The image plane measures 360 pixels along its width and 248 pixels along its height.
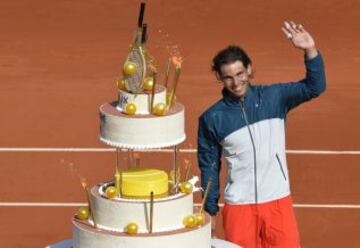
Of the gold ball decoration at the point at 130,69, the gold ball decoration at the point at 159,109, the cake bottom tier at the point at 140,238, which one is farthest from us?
the gold ball decoration at the point at 130,69

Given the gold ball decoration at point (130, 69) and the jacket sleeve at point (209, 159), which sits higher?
the gold ball decoration at point (130, 69)

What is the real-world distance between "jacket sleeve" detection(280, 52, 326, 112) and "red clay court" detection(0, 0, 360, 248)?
487 centimetres

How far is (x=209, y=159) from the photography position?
12055mm

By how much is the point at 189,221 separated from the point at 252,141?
2003mm

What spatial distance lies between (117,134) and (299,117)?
39.8ft

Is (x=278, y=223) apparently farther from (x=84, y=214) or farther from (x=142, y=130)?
(x=142, y=130)

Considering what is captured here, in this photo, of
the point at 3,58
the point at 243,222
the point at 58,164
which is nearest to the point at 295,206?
the point at 58,164

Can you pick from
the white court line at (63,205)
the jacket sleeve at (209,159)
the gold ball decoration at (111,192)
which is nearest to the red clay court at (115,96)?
the white court line at (63,205)

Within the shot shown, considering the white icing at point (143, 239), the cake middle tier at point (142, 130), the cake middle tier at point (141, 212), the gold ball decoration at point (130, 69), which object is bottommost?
the white icing at point (143, 239)

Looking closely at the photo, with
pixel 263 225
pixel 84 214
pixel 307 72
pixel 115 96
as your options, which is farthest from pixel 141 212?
pixel 115 96

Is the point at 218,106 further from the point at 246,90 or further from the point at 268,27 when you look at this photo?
the point at 268,27

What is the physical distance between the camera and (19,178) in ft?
62.6

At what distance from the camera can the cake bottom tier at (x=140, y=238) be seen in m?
9.85

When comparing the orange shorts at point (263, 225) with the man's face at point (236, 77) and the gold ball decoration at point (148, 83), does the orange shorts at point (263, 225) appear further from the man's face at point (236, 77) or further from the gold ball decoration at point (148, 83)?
the gold ball decoration at point (148, 83)
